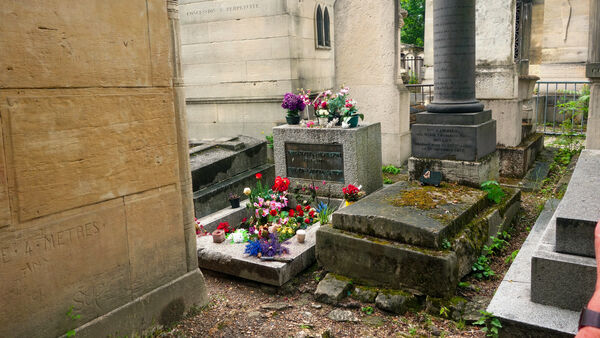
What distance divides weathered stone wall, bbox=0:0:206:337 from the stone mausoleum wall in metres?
6.26

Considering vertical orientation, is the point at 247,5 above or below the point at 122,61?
above

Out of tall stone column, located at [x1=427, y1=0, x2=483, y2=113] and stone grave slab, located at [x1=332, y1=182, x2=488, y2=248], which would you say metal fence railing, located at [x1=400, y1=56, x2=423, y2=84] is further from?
stone grave slab, located at [x1=332, y1=182, x2=488, y2=248]

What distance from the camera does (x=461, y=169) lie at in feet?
19.6

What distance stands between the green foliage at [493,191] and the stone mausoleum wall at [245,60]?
16.7 ft

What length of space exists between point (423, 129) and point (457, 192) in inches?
43.3

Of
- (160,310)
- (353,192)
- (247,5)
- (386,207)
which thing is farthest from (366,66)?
(160,310)

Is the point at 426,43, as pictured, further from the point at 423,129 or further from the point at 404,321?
the point at 404,321

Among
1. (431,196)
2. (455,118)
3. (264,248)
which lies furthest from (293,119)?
(264,248)

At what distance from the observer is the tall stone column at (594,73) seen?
244 inches

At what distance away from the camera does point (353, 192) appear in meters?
6.11

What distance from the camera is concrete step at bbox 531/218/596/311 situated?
314cm

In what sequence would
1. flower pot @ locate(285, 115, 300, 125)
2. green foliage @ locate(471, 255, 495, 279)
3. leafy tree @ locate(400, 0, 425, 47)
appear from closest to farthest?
green foliage @ locate(471, 255, 495, 279)
flower pot @ locate(285, 115, 300, 125)
leafy tree @ locate(400, 0, 425, 47)

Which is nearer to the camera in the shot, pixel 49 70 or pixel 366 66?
pixel 49 70

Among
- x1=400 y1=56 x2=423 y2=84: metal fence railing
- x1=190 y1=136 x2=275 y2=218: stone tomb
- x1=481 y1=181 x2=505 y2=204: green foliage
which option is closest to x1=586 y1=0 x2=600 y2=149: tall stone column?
x1=481 y1=181 x2=505 y2=204: green foliage
